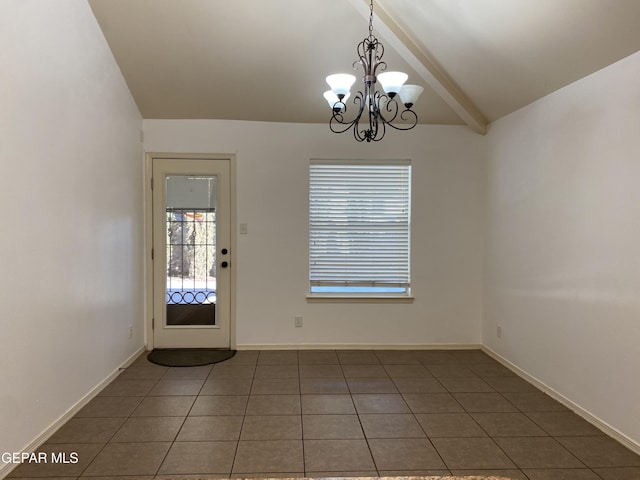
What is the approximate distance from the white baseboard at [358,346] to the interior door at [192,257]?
366 millimetres

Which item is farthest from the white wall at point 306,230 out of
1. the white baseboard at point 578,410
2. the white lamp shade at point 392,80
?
the white lamp shade at point 392,80

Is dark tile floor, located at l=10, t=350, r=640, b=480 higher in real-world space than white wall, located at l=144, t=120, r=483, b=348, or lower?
lower

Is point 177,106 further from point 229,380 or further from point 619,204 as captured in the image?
point 619,204

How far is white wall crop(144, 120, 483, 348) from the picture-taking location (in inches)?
173

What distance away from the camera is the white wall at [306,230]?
14.4ft

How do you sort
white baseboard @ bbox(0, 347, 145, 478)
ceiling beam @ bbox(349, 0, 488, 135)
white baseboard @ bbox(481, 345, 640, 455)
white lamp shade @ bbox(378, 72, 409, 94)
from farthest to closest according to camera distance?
ceiling beam @ bbox(349, 0, 488, 135) < white baseboard @ bbox(481, 345, 640, 455) < white lamp shade @ bbox(378, 72, 409, 94) < white baseboard @ bbox(0, 347, 145, 478)

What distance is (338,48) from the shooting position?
3.49 m

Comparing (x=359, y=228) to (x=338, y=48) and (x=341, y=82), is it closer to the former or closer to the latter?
(x=338, y=48)

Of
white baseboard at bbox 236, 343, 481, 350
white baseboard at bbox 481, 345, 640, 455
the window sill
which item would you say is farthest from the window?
white baseboard at bbox 481, 345, 640, 455

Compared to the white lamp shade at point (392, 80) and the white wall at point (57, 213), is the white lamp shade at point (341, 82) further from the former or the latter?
the white wall at point (57, 213)

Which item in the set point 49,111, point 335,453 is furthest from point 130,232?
point 335,453

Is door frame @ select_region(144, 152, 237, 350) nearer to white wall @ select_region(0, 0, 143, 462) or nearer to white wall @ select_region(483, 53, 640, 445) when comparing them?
white wall @ select_region(0, 0, 143, 462)

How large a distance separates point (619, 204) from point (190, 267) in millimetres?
3720

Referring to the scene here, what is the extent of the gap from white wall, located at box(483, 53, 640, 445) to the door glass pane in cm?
291
